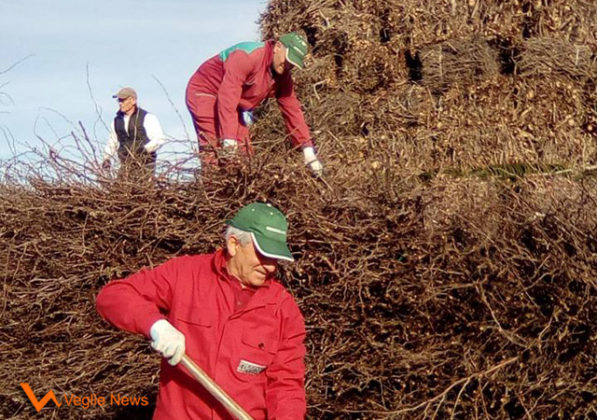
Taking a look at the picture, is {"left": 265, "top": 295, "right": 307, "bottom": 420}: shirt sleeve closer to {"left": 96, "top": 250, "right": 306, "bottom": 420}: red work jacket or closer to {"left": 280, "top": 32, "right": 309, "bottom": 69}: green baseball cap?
{"left": 96, "top": 250, "right": 306, "bottom": 420}: red work jacket

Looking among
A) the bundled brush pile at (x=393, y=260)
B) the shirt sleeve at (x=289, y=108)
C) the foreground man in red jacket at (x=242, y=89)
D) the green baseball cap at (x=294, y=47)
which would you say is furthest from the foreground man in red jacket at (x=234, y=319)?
the shirt sleeve at (x=289, y=108)

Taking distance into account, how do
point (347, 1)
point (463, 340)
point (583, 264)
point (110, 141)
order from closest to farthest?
point (583, 264)
point (463, 340)
point (110, 141)
point (347, 1)

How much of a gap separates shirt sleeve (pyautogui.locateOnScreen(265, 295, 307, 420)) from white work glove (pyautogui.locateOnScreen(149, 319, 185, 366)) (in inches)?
18.9

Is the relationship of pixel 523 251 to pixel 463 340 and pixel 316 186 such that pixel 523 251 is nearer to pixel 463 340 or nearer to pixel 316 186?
pixel 463 340

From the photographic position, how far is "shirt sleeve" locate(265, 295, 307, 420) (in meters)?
4.36

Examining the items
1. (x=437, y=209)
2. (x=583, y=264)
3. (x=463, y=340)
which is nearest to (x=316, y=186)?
(x=437, y=209)

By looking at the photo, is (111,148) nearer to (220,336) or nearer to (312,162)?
(312,162)

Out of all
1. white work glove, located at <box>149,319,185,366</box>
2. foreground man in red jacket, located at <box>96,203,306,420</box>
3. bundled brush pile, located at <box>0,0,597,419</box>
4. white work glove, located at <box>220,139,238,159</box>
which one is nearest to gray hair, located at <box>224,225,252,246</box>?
foreground man in red jacket, located at <box>96,203,306,420</box>

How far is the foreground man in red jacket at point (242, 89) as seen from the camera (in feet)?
23.7

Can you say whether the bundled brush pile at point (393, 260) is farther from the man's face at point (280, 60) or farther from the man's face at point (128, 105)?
the man's face at point (128, 105)

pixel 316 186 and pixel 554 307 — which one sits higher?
pixel 316 186

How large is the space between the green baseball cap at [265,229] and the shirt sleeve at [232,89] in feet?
9.09

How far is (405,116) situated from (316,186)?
2044mm

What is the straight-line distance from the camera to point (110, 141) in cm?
741
